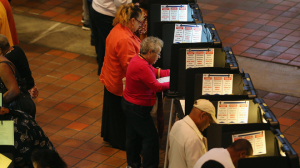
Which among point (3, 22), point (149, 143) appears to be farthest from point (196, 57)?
point (3, 22)

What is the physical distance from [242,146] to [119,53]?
2.05 m

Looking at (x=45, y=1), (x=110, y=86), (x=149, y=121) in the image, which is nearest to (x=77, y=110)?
(x=110, y=86)

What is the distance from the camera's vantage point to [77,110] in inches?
251

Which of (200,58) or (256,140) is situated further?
(200,58)

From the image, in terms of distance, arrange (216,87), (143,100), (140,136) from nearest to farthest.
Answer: (216,87) → (143,100) → (140,136)

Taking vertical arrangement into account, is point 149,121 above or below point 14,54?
below

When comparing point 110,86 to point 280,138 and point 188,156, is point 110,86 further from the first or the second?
point 280,138

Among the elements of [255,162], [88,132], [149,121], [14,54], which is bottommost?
[88,132]

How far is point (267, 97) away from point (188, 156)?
340 cm

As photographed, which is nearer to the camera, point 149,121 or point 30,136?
point 30,136

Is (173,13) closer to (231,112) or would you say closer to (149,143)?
(149,143)

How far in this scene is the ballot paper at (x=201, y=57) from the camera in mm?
4492

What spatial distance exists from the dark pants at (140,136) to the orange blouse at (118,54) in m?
0.35

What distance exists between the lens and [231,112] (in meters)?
3.86
